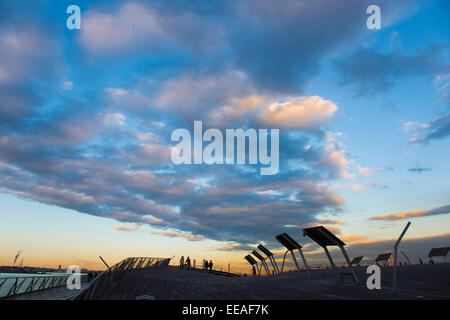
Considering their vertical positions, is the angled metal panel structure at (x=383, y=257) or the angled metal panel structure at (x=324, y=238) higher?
the angled metal panel structure at (x=324, y=238)

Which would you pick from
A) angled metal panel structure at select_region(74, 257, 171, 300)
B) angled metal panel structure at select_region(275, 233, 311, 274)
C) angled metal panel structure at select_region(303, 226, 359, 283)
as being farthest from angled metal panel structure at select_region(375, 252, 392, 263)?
angled metal panel structure at select_region(74, 257, 171, 300)

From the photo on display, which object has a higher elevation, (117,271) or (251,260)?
(117,271)

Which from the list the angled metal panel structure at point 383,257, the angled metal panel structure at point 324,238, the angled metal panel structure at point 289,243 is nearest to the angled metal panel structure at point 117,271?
the angled metal panel structure at point 324,238

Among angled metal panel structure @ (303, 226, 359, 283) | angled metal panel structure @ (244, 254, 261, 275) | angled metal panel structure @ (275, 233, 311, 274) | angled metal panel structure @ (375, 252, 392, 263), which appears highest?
angled metal panel structure @ (303, 226, 359, 283)

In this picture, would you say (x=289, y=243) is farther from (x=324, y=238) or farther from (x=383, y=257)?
(x=383, y=257)

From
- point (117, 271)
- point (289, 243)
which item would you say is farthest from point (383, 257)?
point (117, 271)

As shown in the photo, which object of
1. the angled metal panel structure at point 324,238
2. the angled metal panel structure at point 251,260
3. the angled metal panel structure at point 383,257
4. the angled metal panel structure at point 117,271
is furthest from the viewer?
the angled metal panel structure at point 251,260

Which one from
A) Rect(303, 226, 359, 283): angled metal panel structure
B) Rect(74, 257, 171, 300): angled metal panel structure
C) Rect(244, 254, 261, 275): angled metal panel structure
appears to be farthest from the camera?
Rect(244, 254, 261, 275): angled metal panel structure

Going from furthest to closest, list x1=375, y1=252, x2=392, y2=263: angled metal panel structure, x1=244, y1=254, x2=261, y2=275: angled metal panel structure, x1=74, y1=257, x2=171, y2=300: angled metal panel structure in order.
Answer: x1=244, y1=254, x2=261, y2=275: angled metal panel structure, x1=375, y1=252, x2=392, y2=263: angled metal panel structure, x1=74, y1=257, x2=171, y2=300: angled metal panel structure

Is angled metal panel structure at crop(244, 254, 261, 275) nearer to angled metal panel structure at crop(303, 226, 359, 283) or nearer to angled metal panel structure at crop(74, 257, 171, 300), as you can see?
angled metal panel structure at crop(74, 257, 171, 300)

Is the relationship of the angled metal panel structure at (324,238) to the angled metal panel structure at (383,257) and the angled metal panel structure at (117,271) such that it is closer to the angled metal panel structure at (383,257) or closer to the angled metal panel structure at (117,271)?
the angled metal panel structure at (117,271)

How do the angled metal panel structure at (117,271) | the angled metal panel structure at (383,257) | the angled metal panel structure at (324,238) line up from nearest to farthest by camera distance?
the angled metal panel structure at (117,271) → the angled metal panel structure at (324,238) → the angled metal panel structure at (383,257)
